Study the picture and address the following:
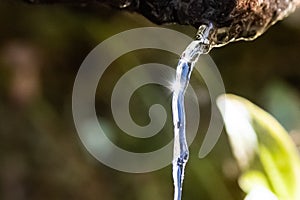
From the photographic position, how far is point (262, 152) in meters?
0.67

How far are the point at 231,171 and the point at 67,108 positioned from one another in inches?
10.5

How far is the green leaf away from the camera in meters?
0.64

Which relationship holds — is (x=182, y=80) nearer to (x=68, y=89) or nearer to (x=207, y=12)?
(x=207, y=12)

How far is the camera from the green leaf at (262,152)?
0.64 metres

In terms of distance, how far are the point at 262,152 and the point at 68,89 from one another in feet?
1.45

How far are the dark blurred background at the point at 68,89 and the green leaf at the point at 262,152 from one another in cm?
28

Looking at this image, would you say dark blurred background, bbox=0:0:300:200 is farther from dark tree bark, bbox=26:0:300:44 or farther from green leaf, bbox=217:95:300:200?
dark tree bark, bbox=26:0:300:44

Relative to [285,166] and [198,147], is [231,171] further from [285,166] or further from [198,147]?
[285,166]

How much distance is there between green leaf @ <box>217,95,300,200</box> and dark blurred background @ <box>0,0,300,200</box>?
283 millimetres

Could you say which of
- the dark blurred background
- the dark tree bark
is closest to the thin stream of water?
the dark tree bark

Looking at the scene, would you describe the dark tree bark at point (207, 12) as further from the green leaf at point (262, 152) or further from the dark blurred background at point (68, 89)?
the dark blurred background at point (68, 89)

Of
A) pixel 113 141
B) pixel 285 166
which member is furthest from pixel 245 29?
pixel 113 141

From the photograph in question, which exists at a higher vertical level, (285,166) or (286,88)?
(285,166)

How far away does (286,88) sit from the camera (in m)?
0.96
